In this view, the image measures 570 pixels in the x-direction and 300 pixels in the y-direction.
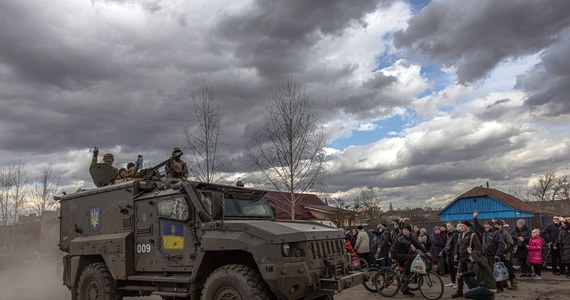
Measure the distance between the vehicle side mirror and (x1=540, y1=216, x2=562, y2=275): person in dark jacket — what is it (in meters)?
11.7

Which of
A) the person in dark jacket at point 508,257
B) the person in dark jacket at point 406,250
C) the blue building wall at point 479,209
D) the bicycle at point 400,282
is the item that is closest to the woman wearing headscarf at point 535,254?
the person in dark jacket at point 508,257

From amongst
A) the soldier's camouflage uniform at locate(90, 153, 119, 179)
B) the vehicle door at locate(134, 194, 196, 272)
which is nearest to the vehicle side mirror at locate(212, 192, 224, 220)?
the vehicle door at locate(134, 194, 196, 272)

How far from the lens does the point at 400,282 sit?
10992 millimetres

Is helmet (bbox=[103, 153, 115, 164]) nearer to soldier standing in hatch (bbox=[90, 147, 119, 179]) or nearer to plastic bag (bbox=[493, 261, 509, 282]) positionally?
soldier standing in hatch (bbox=[90, 147, 119, 179])

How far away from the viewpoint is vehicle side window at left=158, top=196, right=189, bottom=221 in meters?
8.02

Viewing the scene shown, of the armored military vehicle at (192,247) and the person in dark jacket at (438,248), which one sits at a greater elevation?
the armored military vehicle at (192,247)

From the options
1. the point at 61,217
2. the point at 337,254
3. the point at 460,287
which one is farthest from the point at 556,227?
the point at 61,217

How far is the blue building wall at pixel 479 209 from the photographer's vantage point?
38.2m

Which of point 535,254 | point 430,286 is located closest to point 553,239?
point 535,254

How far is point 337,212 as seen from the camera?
38.8 meters

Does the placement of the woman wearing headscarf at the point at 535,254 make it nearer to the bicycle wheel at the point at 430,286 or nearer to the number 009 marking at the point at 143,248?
the bicycle wheel at the point at 430,286

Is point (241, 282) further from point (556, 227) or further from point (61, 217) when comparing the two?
point (556, 227)

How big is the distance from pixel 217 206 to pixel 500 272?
295 inches

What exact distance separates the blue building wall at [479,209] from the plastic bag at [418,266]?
30561 mm
